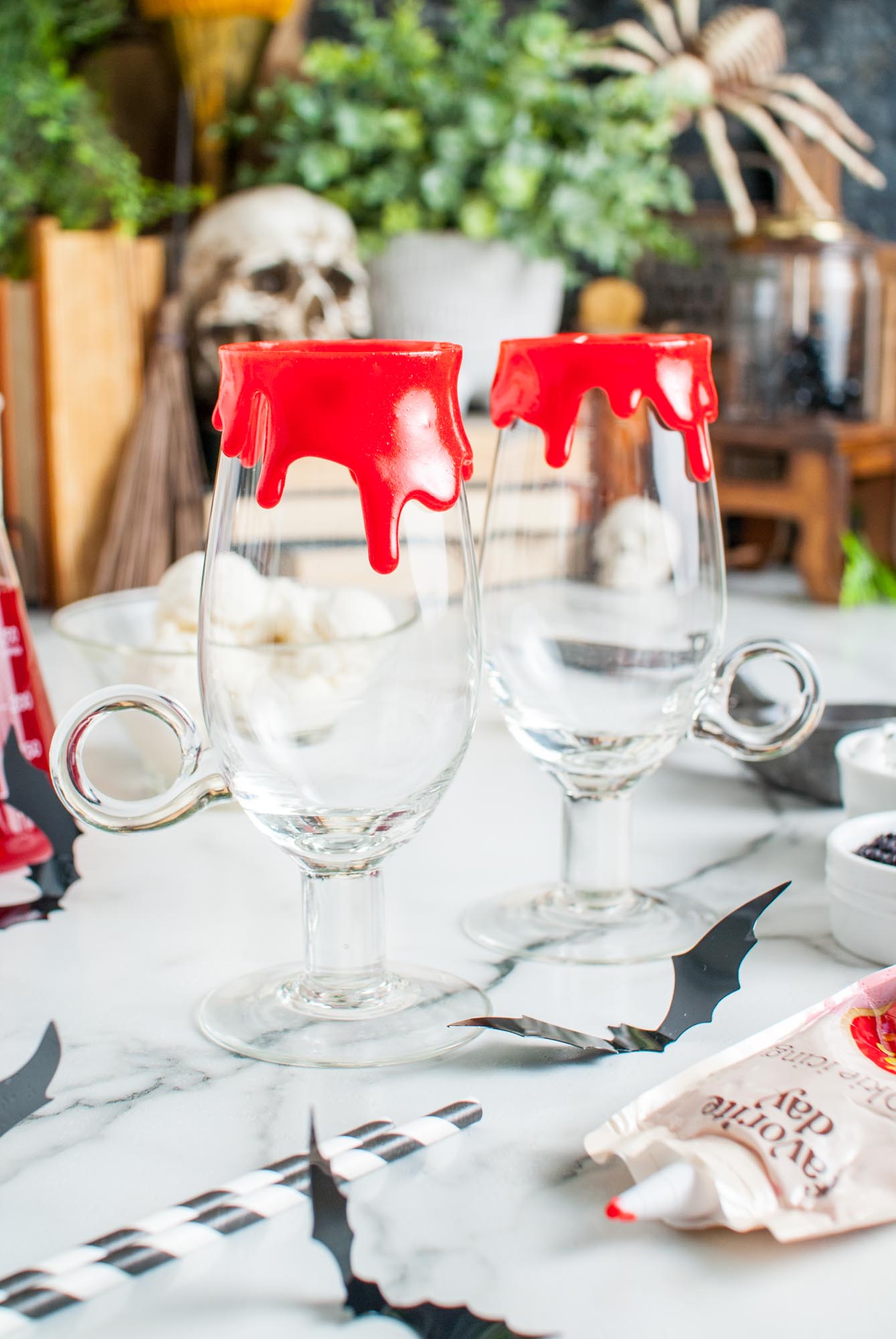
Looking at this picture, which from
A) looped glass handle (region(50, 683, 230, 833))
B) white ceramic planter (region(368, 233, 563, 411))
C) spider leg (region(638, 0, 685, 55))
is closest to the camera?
looped glass handle (region(50, 683, 230, 833))

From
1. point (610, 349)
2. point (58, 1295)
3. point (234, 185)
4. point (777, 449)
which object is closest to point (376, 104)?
point (234, 185)

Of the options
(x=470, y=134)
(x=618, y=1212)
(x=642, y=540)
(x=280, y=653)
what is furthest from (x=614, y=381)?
(x=470, y=134)

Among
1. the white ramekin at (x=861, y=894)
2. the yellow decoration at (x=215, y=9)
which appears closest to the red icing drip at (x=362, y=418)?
the white ramekin at (x=861, y=894)

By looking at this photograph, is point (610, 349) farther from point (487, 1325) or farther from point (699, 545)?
point (487, 1325)

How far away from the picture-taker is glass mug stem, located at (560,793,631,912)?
560 mm

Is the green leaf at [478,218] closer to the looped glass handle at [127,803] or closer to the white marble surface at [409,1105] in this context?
the white marble surface at [409,1105]

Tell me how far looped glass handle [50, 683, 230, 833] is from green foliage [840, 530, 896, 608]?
0.94 m

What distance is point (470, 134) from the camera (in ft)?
4.26

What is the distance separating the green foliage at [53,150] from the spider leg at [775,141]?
0.55m

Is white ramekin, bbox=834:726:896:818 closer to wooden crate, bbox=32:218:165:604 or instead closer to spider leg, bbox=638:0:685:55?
wooden crate, bbox=32:218:165:604

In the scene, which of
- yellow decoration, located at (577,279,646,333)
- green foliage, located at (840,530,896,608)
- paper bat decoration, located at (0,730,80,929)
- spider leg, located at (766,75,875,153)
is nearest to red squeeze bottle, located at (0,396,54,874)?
paper bat decoration, located at (0,730,80,929)

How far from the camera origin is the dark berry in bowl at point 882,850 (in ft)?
1.72

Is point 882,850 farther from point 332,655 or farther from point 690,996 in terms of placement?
point 332,655

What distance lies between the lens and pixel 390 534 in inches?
16.0
